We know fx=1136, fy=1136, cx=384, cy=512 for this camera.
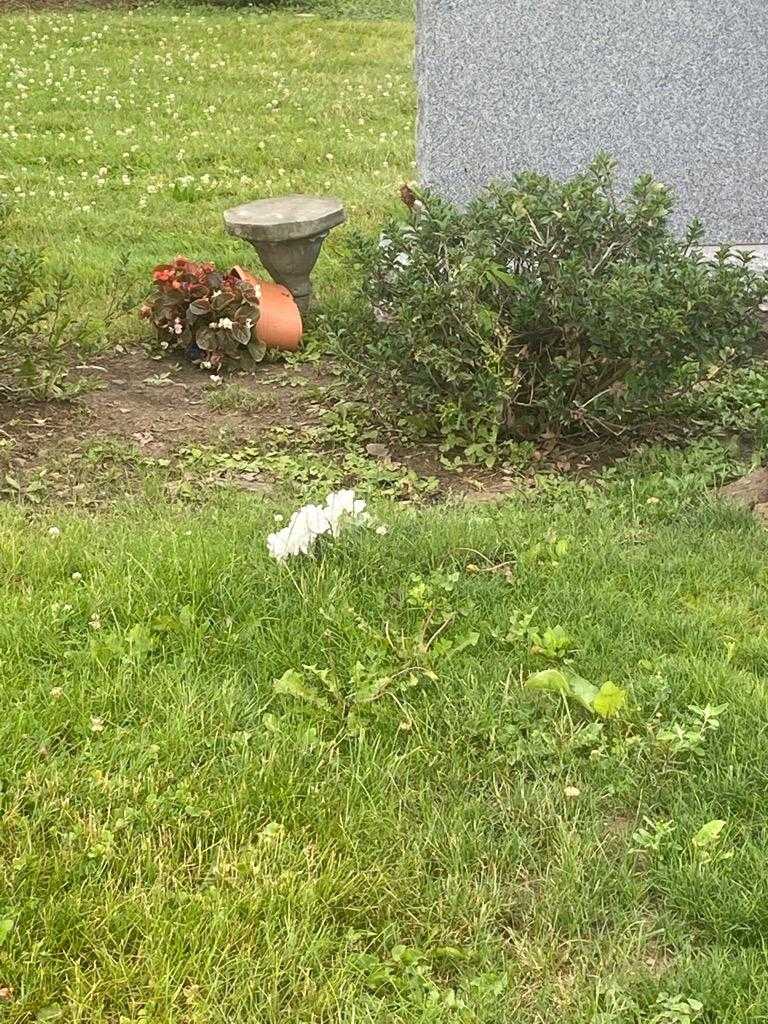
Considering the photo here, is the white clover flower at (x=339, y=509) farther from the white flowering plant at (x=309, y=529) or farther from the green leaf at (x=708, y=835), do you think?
the green leaf at (x=708, y=835)

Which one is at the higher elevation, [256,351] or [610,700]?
[610,700]

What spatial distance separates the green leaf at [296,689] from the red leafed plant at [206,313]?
10.6 feet

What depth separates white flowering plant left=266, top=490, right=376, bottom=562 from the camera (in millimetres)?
3154

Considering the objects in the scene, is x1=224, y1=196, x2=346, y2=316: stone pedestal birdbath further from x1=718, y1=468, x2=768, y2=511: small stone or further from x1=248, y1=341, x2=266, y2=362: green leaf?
x1=718, y1=468, x2=768, y2=511: small stone

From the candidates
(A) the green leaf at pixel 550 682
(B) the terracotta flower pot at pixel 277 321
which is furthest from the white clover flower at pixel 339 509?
(B) the terracotta flower pot at pixel 277 321

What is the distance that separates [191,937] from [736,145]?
5788 millimetres

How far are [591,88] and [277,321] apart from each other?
2.19m

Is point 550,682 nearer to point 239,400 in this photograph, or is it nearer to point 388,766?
point 388,766

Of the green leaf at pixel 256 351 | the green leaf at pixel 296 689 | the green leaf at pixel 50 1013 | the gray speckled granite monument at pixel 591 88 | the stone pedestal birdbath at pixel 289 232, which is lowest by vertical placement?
the green leaf at pixel 50 1013

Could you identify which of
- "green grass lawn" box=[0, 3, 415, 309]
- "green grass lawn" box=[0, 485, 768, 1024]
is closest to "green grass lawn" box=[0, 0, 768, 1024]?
"green grass lawn" box=[0, 485, 768, 1024]

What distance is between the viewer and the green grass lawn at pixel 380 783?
6.73ft

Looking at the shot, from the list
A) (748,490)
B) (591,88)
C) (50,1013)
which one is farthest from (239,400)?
(50,1013)

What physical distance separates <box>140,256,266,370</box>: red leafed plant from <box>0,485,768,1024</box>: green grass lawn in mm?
2395

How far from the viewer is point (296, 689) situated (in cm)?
275
